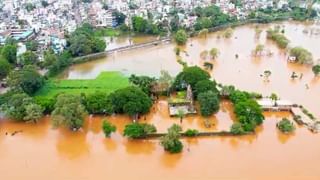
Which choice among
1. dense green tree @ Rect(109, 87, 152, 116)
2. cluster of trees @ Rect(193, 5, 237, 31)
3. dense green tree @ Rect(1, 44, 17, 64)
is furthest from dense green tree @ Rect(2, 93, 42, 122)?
cluster of trees @ Rect(193, 5, 237, 31)

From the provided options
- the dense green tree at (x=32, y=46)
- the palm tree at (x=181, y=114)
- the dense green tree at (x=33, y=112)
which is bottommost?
the palm tree at (x=181, y=114)

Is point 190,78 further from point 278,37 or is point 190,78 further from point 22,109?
point 278,37

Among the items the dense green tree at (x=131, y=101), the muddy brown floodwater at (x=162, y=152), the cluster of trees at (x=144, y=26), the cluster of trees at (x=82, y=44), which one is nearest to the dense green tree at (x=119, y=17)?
the cluster of trees at (x=144, y=26)

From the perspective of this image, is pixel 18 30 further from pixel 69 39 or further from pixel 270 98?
pixel 270 98

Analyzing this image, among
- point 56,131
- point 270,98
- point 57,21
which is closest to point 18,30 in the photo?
point 57,21

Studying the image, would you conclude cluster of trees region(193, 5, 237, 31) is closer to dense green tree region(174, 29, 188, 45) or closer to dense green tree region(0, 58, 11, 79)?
dense green tree region(174, 29, 188, 45)

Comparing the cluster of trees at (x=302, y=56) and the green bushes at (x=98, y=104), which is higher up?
the cluster of trees at (x=302, y=56)

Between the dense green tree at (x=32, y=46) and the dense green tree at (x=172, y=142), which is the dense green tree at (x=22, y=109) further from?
the dense green tree at (x=32, y=46)
